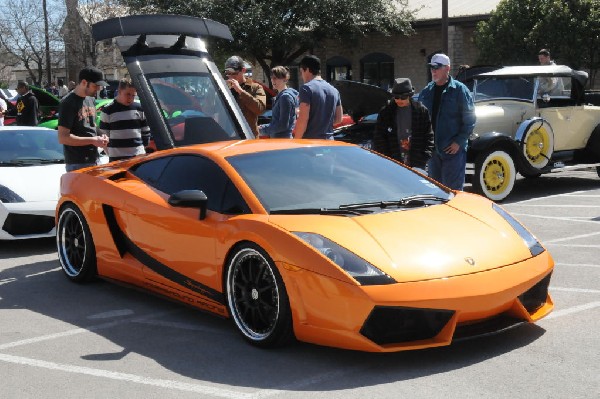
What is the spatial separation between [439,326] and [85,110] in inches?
190

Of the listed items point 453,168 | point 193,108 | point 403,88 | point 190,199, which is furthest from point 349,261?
point 193,108

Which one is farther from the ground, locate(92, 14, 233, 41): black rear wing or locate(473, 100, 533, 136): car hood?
locate(92, 14, 233, 41): black rear wing

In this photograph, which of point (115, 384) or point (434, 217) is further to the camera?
point (434, 217)

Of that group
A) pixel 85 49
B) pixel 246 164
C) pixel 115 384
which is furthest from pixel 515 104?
pixel 85 49

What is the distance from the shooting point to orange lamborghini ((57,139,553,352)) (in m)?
4.56

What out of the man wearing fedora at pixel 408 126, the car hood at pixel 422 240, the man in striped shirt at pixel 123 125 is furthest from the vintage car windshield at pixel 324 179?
the man in striped shirt at pixel 123 125

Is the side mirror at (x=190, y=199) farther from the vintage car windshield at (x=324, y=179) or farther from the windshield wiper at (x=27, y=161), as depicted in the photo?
the windshield wiper at (x=27, y=161)

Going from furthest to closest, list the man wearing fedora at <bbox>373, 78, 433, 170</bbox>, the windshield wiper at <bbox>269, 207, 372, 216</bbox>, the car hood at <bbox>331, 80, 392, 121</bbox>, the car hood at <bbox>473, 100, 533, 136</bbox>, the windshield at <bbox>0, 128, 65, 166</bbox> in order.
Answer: the car hood at <bbox>331, 80, 392, 121</bbox>
the car hood at <bbox>473, 100, 533, 136</bbox>
the windshield at <bbox>0, 128, 65, 166</bbox>
the man wearing fedora at <bbox>373, 78, 433, 170</bbox>
the windshield wiper at <bbox>269, 207, 372, 216</bbox>

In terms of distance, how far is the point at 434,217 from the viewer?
525 cm

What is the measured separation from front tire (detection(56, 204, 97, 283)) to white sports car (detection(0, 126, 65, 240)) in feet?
Result: 4.20

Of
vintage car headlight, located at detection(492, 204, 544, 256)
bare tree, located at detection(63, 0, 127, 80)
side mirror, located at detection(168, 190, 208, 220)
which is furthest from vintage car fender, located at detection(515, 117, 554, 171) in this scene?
bare tree, located at detection(63, 0, 127, 80)

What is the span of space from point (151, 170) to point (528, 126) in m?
6.71

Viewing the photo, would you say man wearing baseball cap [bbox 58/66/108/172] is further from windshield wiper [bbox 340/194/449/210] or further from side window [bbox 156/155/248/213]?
windshield wiper [bbox 340/194/449/210]

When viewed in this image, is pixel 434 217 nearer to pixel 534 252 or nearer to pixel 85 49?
pixel 534 252
